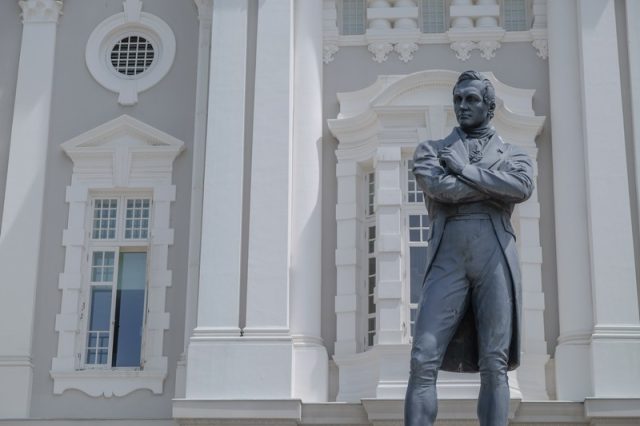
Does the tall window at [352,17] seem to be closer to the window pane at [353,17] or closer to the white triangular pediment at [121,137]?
the window pane at [353,17]

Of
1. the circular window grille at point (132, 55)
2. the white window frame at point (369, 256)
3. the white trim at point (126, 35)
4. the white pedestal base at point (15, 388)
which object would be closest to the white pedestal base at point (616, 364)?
the white window frame at point (369, 256)

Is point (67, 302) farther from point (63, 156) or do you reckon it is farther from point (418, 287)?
point (418, 287)

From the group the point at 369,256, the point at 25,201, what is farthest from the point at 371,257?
the point at 25,201

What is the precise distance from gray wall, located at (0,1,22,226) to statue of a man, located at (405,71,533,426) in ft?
34.8

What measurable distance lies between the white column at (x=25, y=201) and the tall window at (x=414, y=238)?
16.2 ft

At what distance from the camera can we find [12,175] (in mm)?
18844

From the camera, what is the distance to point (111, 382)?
59.3 ft

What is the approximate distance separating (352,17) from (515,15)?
2243 mm

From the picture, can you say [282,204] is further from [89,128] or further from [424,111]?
[89,128]

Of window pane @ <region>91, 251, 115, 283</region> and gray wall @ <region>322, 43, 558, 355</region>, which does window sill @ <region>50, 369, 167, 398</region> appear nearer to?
window pane @ <region>91, 251, 115, 283</region>

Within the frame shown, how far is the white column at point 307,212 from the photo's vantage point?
17.4 meters

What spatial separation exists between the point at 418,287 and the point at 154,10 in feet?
18.2

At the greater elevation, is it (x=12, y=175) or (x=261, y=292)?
(x=12, y=175)

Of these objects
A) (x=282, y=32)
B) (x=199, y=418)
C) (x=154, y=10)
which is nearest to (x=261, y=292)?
→ (x=199, y=418)
